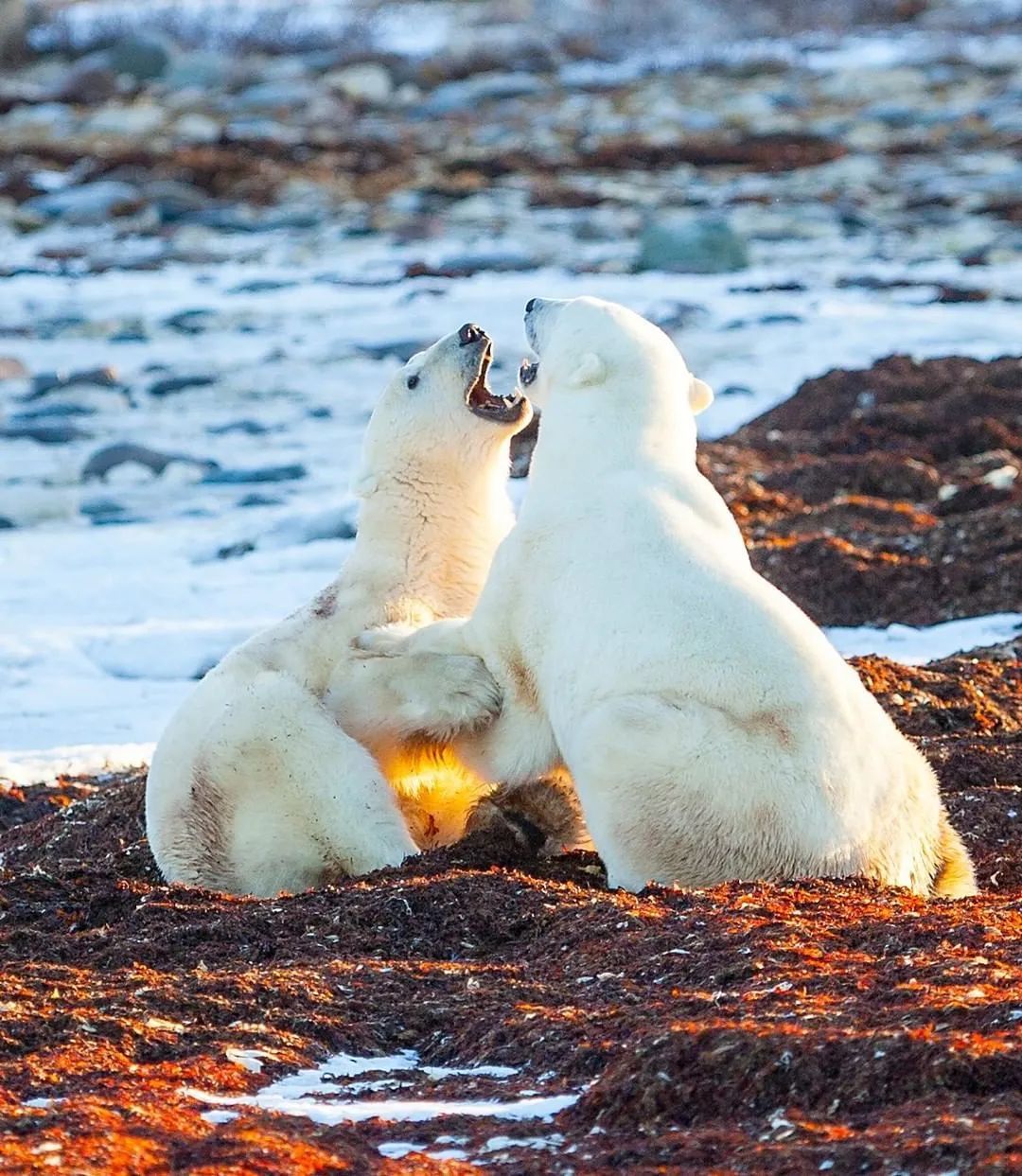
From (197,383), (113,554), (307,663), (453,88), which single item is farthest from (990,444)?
(453,88)

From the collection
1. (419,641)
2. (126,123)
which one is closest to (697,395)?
(419,641)

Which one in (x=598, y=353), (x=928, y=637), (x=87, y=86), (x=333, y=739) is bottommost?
(x=87, y=86)

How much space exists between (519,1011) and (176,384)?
11724 mm

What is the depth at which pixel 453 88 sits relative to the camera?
33.1 m

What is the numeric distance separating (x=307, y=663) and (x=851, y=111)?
27.1 m

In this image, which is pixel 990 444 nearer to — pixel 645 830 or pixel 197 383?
pixel 197 383

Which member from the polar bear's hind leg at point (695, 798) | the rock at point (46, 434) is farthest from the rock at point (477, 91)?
the polar bear's hind leg at point (695, 798)

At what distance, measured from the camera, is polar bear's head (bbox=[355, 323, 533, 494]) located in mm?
5910

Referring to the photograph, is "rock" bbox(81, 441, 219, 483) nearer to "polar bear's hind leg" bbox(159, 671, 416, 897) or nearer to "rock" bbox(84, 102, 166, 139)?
"polar bear's hind leg" bbox(159, 671, 416, 897)

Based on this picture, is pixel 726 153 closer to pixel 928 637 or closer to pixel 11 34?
pixel 11 34

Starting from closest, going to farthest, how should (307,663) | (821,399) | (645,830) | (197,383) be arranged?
(645,830), (307,663), (821,399), (197,383)

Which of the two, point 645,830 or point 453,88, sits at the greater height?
point 645,830

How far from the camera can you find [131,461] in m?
12.5

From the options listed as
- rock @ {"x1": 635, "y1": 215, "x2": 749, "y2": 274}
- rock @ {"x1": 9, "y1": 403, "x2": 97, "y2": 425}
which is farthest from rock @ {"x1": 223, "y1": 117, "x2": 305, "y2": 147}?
rock @ {"x1": 9, "y1": 403, "x2": 97, "y2": 425}
